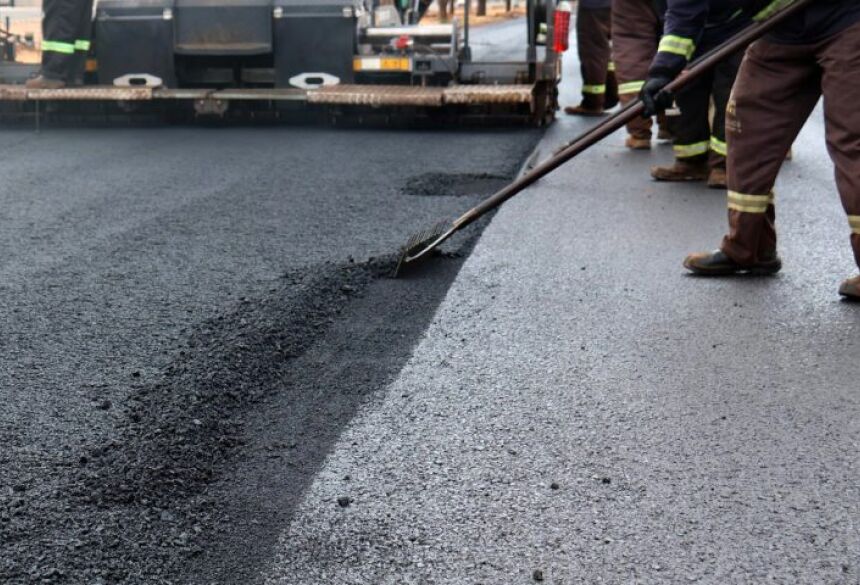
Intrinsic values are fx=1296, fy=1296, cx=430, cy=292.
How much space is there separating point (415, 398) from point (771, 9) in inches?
92.3

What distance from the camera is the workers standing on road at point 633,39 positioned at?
→ 9328 mm

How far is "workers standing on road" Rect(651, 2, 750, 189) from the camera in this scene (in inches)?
305

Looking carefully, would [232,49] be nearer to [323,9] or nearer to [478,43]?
[323,9]

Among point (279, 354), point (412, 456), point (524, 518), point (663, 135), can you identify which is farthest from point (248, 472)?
point (663, 135)

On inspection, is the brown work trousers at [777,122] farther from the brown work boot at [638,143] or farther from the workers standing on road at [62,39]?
the workers standing on road at [62,39]

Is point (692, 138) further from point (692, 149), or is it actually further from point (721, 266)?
point (721, 266)

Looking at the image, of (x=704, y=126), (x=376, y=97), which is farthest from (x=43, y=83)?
(x=704, y=126)

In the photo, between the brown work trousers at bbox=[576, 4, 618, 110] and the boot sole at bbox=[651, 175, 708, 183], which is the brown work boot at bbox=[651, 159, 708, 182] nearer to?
the boot sole at bbox=[651, 175, 708, 183]

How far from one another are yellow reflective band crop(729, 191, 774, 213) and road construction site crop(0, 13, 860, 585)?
0.31 meters

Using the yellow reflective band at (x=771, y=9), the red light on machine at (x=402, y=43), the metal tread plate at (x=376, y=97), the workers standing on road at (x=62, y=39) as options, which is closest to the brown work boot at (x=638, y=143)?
the metal tread plate at (x=376, y=97)

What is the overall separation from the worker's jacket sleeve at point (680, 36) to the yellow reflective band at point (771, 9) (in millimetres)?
267

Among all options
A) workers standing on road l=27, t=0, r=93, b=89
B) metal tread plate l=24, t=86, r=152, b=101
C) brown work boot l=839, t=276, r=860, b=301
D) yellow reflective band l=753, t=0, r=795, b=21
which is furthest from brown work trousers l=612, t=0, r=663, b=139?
workers standing on road l=27, t=0, r=93, b=89

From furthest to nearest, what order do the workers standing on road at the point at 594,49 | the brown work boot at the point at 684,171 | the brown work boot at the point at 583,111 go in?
the brown work boot at the point at 583,111, the workers standing on road at the point at 594,49, the brown work boot at the point at 684,171

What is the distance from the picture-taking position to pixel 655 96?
526 cm
